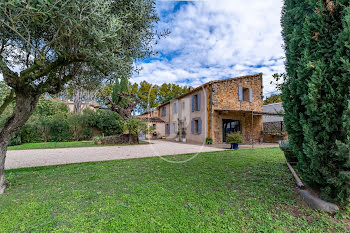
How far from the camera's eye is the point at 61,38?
316cm

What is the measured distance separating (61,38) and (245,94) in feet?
45.2

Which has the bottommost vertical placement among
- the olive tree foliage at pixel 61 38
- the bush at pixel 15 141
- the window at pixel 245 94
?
the bush at pixel 15 141

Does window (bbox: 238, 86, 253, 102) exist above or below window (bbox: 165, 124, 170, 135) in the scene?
above

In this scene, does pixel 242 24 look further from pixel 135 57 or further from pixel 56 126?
pixel 56 126

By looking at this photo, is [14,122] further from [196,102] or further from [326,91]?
[196,102]

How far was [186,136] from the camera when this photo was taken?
15234mm

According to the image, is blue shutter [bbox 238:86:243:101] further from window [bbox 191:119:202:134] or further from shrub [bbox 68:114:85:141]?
shrub [bbox 68:114:85:141]

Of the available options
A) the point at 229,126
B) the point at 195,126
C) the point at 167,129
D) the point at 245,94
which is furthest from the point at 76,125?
the point at 245,94

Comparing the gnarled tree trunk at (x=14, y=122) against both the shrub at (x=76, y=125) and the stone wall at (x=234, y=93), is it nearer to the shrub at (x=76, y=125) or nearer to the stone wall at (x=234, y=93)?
the stone wall at (x=234, y=93)

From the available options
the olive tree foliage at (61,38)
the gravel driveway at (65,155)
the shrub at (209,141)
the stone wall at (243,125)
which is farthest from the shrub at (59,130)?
the stone wall at (243,125)

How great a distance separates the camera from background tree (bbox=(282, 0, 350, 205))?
1.84 meters

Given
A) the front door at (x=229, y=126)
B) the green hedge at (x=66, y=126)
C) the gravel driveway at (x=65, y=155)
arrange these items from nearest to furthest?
the gravel driveway at (x=65, y=155) → the green hedge at (x=66, y=126) → the front door at (x=229, y=126)

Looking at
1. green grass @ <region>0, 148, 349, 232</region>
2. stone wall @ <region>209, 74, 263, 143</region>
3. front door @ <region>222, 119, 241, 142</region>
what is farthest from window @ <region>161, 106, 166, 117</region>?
green grass @ <region>0, 148, 349, 232</region>

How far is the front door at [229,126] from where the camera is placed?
45.0 feet
